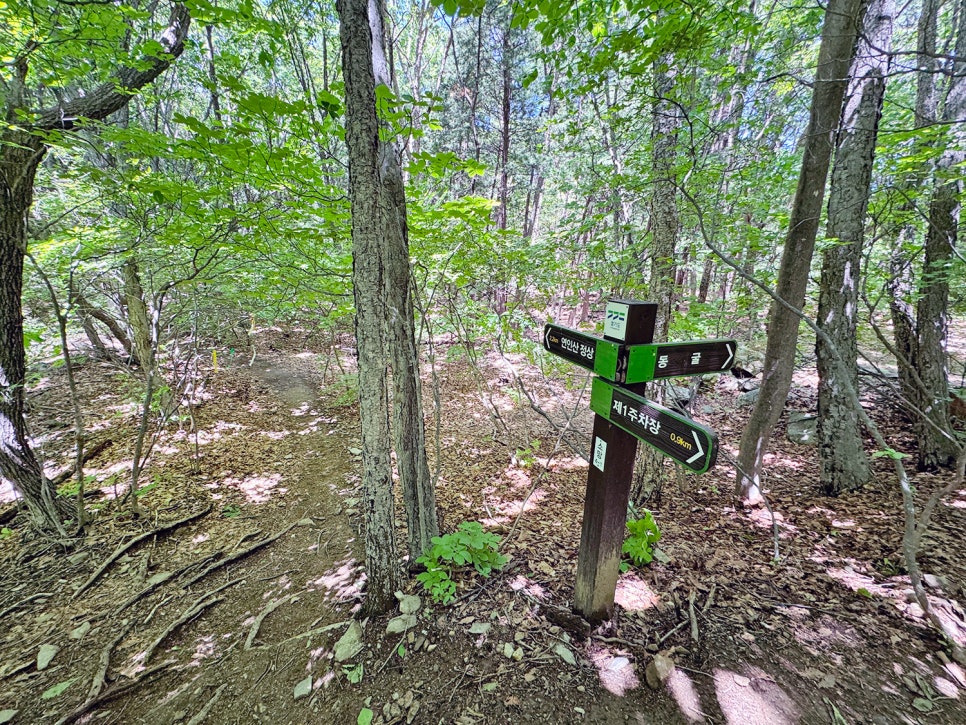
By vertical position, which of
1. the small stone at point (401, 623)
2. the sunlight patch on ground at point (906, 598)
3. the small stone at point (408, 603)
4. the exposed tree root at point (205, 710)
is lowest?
the exposed tree root at point (205, 710)

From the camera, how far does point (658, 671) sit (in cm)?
233

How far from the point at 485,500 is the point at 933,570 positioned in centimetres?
418

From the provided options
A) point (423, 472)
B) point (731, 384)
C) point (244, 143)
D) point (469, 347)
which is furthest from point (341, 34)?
point (731, 384)

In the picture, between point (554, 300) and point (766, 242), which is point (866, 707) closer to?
point (766, 242)

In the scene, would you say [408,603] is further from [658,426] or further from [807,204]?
[807,204]

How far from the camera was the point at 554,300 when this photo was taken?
9477 mm

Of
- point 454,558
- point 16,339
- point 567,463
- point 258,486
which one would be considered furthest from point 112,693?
point 567,463

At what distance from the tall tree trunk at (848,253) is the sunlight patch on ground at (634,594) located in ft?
9.52

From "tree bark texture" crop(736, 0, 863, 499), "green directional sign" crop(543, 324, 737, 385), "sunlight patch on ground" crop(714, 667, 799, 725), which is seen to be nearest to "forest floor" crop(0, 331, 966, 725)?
"sunlight patch on ground" crop(714, 667, 799, 725)

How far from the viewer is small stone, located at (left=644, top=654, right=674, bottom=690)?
2.30 m

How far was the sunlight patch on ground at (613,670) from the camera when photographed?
7.65 feet

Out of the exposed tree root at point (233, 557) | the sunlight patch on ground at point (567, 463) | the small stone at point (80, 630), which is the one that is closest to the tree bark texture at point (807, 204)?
the sunlight patch on ground at point (567, 463)

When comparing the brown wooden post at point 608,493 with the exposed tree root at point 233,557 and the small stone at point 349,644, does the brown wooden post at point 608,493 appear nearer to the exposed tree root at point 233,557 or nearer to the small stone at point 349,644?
the small stone at point 349,644

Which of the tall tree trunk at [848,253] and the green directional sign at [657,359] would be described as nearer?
the green directional sign at [657,359]
